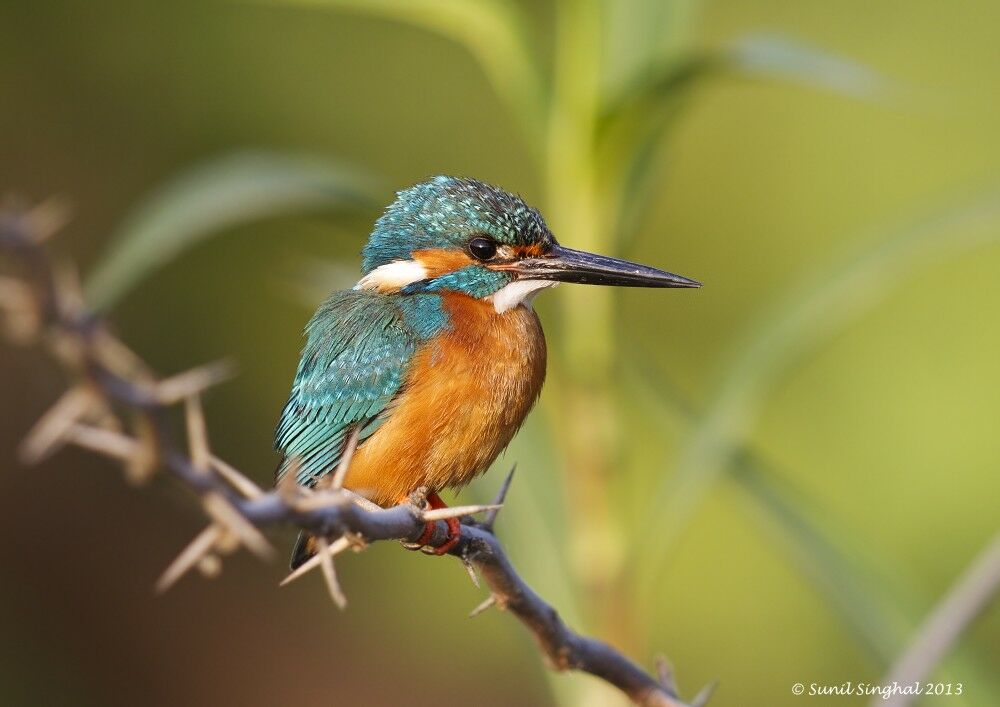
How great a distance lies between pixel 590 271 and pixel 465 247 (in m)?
0.24

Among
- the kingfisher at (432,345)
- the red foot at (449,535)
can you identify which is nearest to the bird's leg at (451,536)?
the red foot at (449,535)

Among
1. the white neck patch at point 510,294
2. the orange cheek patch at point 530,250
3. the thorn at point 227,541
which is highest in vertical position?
the thorn at point 227,541

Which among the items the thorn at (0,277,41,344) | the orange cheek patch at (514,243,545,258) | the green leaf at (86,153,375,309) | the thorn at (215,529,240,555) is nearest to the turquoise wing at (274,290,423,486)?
the orange cheek patch at (514,243,545,258)

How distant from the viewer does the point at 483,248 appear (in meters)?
2.20

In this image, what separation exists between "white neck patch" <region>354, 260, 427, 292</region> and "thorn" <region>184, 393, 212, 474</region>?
1345 millimetres

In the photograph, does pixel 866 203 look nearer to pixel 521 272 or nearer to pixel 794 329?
pixel 794 329

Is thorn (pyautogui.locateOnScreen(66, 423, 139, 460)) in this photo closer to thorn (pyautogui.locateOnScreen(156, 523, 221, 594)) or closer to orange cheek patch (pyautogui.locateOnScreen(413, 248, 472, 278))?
thorn (pyautogui.locateOnScreen(156, 523, 221, 594))

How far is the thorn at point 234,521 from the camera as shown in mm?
754

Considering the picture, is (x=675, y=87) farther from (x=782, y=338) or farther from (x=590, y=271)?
(x=782, y=338)

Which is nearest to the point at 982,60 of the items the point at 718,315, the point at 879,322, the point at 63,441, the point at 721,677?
the point at 879,322

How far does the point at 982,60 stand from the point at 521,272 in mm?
3021

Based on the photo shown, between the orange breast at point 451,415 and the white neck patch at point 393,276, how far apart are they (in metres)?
0.13

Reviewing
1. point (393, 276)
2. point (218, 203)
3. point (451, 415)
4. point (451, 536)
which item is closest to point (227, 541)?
point (451, 536)

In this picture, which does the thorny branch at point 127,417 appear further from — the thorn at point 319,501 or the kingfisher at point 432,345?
the kingfisher at point 432,345
